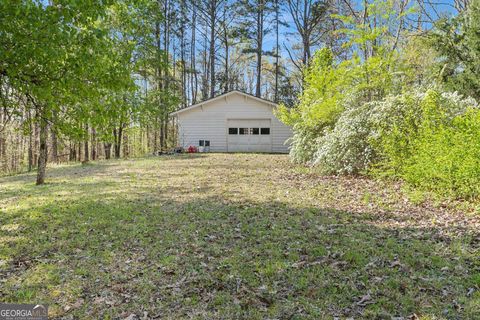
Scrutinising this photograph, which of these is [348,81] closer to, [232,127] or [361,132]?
[361,132]

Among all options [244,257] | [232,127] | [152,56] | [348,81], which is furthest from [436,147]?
[152,56]

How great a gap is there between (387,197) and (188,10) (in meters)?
26.3

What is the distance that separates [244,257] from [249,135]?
1881cm

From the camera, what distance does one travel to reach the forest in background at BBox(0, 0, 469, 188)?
449 centimetres

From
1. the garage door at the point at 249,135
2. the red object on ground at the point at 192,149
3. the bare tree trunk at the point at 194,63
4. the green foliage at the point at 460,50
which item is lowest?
the red object on ground at the point at 192,149

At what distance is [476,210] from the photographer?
208 inches

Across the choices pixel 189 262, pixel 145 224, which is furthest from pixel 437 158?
pixel 145 224

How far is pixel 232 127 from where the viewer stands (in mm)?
22516

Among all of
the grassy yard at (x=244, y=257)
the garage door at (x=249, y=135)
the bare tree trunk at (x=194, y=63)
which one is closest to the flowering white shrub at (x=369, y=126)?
the grassy yard at (x=244, y=257)

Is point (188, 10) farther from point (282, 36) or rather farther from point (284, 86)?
point (284, 86)

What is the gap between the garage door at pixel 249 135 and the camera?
22.4 meters

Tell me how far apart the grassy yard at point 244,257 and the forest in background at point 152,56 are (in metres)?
1.99

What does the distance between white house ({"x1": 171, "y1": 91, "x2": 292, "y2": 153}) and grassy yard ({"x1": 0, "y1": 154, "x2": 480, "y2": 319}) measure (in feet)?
49.9

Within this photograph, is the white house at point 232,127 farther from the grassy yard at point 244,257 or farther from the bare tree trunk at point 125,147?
the grassy yard at point 244,257
